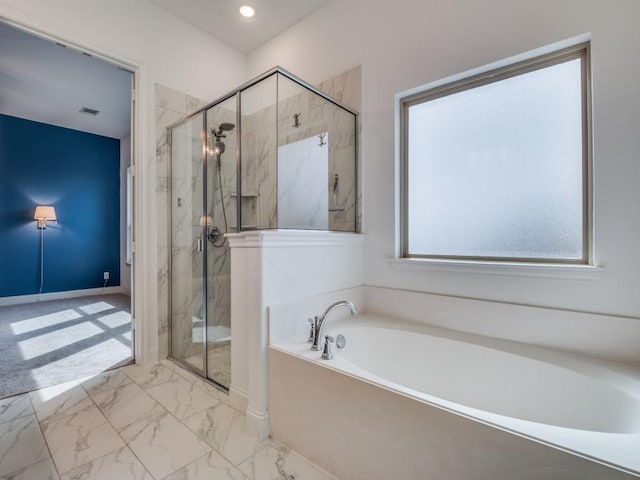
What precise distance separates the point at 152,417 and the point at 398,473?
138cm

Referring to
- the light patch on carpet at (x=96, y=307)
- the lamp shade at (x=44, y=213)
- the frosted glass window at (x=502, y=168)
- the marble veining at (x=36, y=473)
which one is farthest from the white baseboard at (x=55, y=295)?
the frosted glass window at (x=502, y=168)

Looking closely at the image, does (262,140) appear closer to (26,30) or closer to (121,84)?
(26,30)

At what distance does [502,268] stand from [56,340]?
3881 mm

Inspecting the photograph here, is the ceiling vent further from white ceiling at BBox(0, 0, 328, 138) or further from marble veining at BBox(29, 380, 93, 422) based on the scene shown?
marble veining at BBox(29, 380, 93, 422)

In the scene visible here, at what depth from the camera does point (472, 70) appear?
178 cm

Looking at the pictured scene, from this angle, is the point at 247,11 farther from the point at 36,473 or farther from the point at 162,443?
the point at 36,473

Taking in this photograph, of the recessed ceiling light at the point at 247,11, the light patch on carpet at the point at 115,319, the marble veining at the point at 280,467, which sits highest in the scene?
the recessed ceiling light at the point at 247,11

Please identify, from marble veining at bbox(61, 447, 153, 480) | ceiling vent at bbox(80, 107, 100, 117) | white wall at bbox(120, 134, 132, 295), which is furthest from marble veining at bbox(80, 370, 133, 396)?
ceiling vent at bbox(80, 107, 100, 117)

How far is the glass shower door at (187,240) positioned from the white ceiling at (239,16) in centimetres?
91

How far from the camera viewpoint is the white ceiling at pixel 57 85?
2.88m

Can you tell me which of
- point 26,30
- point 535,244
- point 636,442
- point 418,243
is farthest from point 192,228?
point 636,442

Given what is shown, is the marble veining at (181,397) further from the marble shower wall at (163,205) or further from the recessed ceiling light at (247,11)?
the recessed ceiling light at (247,11)

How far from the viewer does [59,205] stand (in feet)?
15.7

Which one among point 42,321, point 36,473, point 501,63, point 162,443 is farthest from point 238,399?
point 42,321
